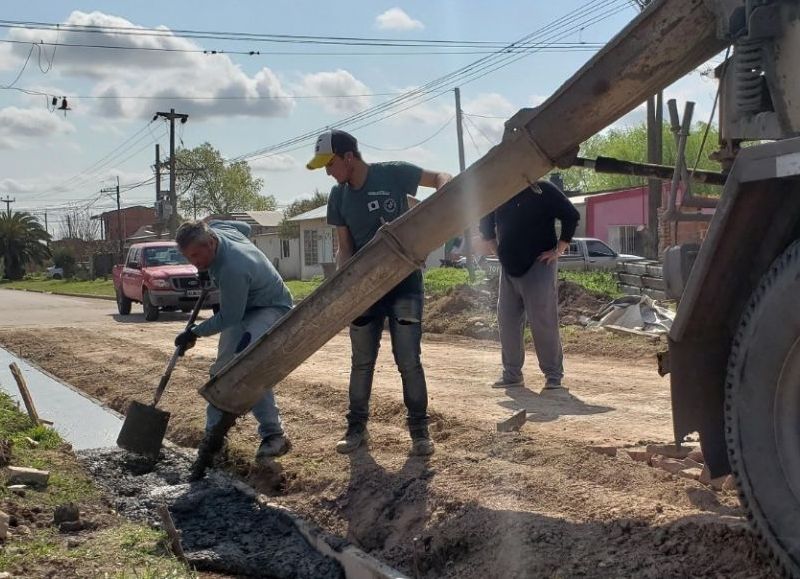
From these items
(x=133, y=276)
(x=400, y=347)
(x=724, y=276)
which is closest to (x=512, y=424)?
(x=400, y=347)

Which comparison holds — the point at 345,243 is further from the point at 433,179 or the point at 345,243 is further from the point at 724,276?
the point at 724,276

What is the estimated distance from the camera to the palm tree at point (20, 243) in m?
71.8

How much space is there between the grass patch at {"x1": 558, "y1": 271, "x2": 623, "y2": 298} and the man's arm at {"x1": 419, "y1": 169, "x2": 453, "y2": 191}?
9.76 meters

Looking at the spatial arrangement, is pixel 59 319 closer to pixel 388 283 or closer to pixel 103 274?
pixel 388 283

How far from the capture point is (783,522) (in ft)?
8.73

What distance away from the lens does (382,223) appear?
5.22 metres

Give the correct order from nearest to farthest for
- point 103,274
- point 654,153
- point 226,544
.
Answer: point 226,544 → point 654,153 → point 103,274

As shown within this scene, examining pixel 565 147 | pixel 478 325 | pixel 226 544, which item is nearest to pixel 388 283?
pixel 565 147

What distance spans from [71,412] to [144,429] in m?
2.78

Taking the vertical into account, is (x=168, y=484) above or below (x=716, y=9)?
below

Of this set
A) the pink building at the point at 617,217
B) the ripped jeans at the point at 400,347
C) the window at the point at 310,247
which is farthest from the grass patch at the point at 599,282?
the window at the point at 310,247

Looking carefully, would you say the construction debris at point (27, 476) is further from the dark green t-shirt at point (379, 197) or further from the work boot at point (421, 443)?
the dark green t-shirt at point (379, 197)

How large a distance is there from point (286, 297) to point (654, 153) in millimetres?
18557

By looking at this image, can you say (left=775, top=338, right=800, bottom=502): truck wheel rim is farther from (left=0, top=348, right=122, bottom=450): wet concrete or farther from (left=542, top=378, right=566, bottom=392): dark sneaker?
(left=0, top=348, right=122, bottom=450): wet concrete
